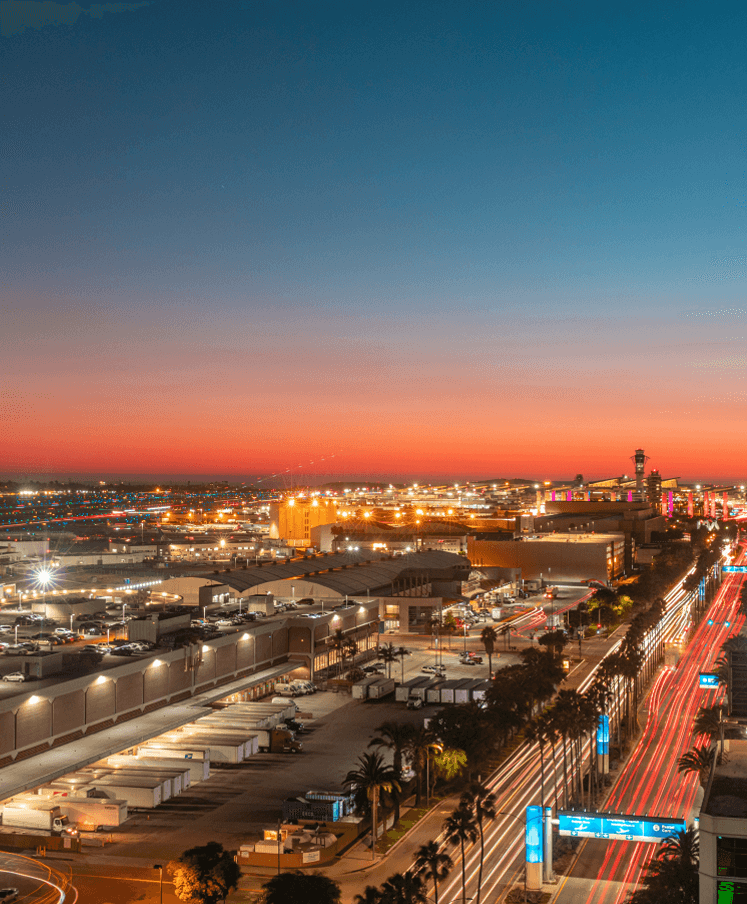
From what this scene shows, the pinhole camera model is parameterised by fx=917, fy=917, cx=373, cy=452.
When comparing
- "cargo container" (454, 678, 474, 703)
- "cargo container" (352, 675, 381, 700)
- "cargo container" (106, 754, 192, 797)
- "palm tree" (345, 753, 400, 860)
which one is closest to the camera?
"palm tree" (345, 753, 400, 860)

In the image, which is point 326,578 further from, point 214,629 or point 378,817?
point 378,817

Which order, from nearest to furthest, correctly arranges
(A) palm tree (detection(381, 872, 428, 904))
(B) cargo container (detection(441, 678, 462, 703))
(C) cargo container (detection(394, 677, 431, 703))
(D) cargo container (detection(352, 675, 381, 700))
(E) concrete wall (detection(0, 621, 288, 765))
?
(A) palm tree (detection(381, 872, 428, 904)), (E) concrete wall (detection(0, 621, 288, 765)), (B) cargo container (detection(441, 678, 462, 703)), (C) cargo container (detection(394, 677, 431, 703)), (D) cargo container (detection(352, 675, 381, 700))

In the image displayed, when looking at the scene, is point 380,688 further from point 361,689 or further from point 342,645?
point 342,645

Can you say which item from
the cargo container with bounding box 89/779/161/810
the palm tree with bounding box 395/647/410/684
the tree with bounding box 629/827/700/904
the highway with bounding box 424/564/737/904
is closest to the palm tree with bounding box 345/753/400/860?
the highway with bounding box 424/564/737/904

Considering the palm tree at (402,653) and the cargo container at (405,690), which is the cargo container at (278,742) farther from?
the palm tree at (402,653)

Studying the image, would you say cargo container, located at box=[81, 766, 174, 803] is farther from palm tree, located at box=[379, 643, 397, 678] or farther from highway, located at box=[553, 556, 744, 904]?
palm tree, located at box=[379, 643, 397, 678]

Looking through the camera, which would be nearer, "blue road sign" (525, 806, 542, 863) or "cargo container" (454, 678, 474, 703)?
"blue road sign" (525, 806, 542, 863)
